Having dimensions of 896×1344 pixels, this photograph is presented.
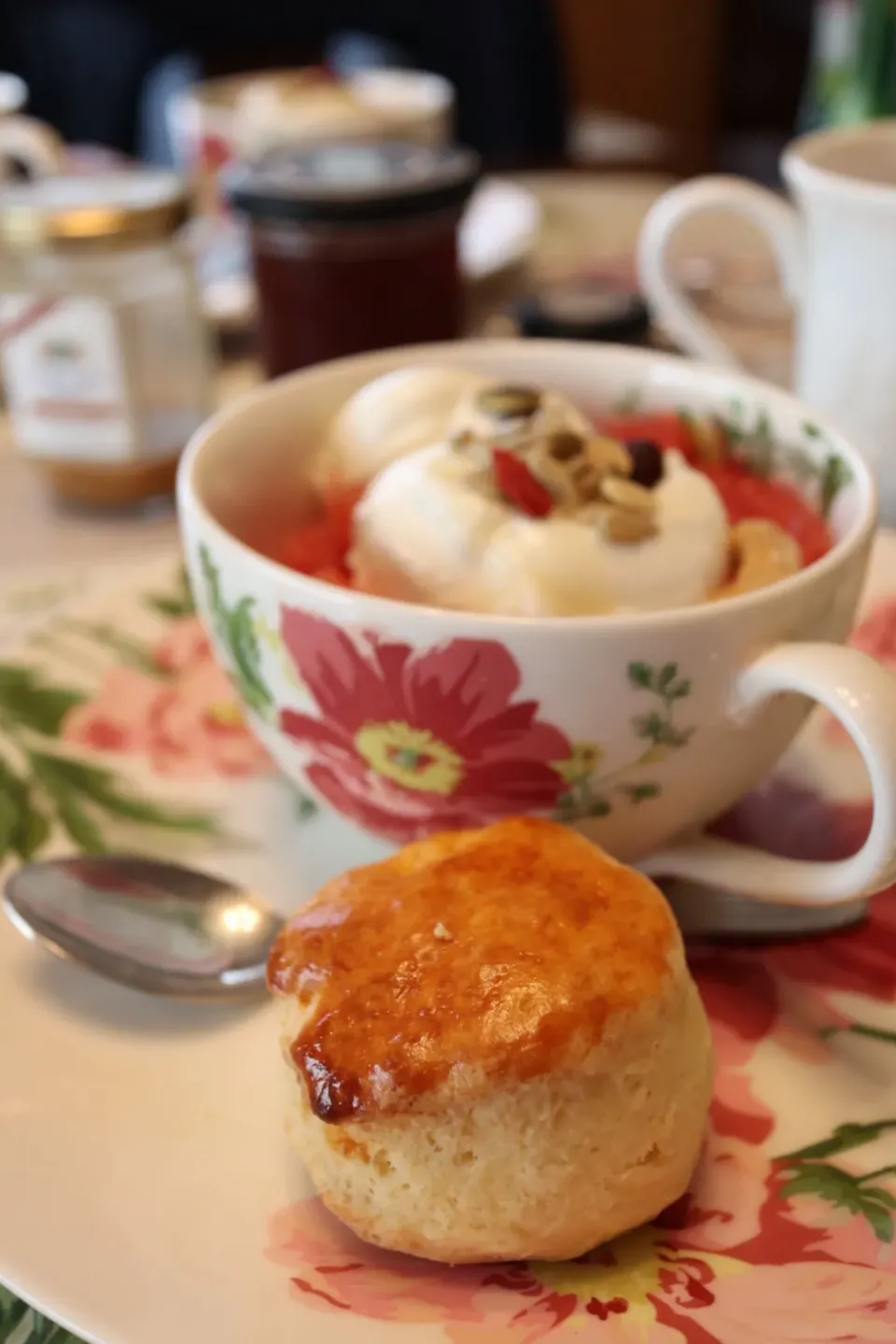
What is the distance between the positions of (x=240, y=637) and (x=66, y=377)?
481 mm

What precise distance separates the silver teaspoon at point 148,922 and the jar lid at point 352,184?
54 centimetres

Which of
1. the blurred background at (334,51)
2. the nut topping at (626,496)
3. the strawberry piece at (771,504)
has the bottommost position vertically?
the blurred background at (334,51)

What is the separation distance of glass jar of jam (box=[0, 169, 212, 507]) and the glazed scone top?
22.5 inches

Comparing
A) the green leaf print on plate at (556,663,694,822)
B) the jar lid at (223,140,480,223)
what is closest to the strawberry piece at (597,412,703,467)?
the green leaf print on plate at (556,663,694,822)

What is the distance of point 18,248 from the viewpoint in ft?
2.86

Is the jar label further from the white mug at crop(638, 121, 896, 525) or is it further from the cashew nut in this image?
the cashew nut

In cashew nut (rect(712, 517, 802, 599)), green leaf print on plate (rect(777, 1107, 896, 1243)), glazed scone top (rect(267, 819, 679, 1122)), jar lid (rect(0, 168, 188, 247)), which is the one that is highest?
jar lid (rect(0, 168, 188, 247))

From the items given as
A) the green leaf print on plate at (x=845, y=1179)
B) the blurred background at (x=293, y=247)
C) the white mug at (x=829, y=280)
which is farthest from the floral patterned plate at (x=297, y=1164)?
the blurred background at (x=293, y=247)

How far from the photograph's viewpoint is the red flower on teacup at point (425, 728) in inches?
17.9

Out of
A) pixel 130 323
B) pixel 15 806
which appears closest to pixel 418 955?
pixel 15 806

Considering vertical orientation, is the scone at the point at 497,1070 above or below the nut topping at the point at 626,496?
below

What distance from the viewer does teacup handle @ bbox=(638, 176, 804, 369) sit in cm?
79

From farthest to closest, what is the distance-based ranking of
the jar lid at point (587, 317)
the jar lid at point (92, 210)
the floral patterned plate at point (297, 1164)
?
the jar lid at point (587, 317)
the jar lid at point (92, 210)
the floral patterned plate at point (297, 1164)

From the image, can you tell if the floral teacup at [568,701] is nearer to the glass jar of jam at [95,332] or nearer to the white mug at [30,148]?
the glass jar of jam at [95,332]
